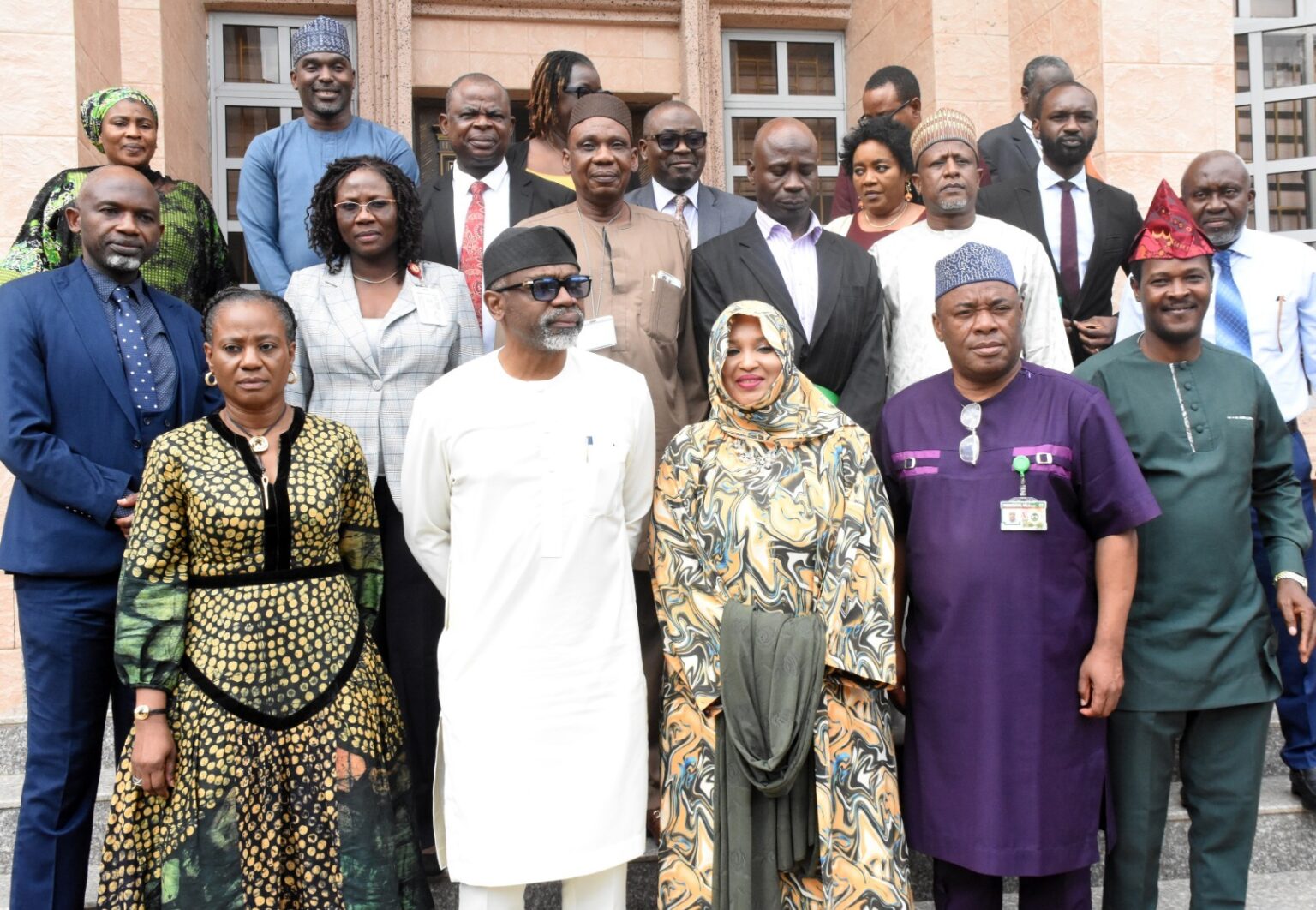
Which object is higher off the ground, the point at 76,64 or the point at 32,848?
the point at 76,64

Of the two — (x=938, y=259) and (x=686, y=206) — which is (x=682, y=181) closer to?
(x=686, y=206)

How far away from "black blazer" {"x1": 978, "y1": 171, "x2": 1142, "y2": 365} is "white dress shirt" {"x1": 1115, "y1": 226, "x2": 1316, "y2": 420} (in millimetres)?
325

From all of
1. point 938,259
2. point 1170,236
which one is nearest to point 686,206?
point 938,259

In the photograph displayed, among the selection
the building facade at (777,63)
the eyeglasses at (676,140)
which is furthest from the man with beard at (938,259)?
the building facade at (777,63)

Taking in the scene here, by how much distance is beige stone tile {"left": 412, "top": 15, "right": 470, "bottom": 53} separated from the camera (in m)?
8.79

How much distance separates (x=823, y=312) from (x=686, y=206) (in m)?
1.13

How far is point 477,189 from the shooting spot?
484 cm

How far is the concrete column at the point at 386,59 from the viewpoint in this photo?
8.61 metres

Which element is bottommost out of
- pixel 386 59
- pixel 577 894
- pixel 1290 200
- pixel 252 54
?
pixel 577 894

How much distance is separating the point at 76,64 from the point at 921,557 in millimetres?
4587

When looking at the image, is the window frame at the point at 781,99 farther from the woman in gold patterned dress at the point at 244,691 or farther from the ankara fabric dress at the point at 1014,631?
the woman in gold patterned dress at the point at 244,691

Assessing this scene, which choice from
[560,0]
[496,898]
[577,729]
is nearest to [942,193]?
[577,729]

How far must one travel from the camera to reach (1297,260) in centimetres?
485

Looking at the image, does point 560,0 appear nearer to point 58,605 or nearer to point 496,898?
point 58,605
